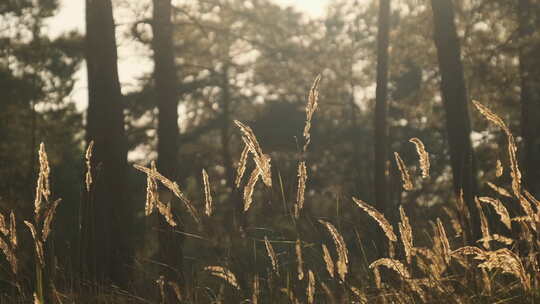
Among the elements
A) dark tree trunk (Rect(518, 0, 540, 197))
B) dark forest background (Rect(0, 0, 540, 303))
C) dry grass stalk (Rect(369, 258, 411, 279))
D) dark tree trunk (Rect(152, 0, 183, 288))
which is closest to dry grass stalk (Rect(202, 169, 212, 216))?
dark forest background (Rect(0, 0, 540, 303))

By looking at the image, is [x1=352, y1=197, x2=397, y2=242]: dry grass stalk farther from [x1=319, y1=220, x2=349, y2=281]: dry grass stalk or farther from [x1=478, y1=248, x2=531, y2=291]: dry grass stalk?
[x1=478, y1=248, x2=531, y2=291]: dry grass stalk

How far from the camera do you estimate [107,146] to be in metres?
7.61

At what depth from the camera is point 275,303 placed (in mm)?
2930

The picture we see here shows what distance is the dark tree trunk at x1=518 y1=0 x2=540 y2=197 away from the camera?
1358cm

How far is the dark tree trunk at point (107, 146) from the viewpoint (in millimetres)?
7422

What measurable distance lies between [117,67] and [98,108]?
0.56 m

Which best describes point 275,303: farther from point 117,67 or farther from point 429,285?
point 117,67

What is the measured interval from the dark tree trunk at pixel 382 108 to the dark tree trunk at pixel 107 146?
6156 millimetres

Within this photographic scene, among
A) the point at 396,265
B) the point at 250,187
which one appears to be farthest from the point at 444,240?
the point at 250,187

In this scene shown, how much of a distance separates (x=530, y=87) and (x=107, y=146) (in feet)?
32.1

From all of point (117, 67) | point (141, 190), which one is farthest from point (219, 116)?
point (117, 67)

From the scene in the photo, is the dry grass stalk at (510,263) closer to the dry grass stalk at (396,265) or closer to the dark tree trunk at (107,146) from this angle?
the dry grass stalk at (396,265)

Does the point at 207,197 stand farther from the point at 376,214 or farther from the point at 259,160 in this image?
the point at 376,214

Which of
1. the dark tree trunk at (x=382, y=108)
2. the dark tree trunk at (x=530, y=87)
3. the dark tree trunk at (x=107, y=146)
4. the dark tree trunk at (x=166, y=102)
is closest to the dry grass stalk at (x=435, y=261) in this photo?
the dark tree trunk at (x=107, y=146)
